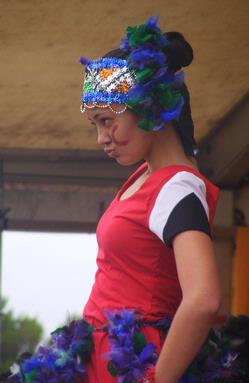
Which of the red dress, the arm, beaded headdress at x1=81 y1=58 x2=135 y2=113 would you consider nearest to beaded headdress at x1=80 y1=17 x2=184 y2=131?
beaded headdress at x1=81 y1=58 x2=135 y2=113

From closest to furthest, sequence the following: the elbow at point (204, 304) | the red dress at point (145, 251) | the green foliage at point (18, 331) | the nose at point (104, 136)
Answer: the elbow at point (204, 304)
the red dress at point (145, 251)
the nose at point (104, 136)
the green foliage at point (18, 331)

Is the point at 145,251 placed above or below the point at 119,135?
below

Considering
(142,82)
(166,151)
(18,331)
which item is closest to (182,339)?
(166,151)

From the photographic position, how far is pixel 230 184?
4.09m

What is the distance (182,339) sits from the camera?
2.06 meters

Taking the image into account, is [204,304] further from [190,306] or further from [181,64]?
[181,64]

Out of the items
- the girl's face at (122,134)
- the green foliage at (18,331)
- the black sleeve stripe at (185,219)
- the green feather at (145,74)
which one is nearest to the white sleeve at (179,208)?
the black sleeve stripe at (185,219)

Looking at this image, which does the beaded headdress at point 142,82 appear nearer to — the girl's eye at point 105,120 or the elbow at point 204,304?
the girl's eye at point 105,120

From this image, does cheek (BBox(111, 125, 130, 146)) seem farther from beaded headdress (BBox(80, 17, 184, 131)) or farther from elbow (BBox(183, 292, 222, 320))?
elbow (BBox(183, 292, 222, 320))

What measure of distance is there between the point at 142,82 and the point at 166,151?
177 millimetres

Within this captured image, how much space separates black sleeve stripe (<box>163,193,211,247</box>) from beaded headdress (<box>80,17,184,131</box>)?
0.66ft

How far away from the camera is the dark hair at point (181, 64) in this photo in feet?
7.55

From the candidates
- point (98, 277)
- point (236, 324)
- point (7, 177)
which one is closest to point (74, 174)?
point (7, 177)

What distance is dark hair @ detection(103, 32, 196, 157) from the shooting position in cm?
230
